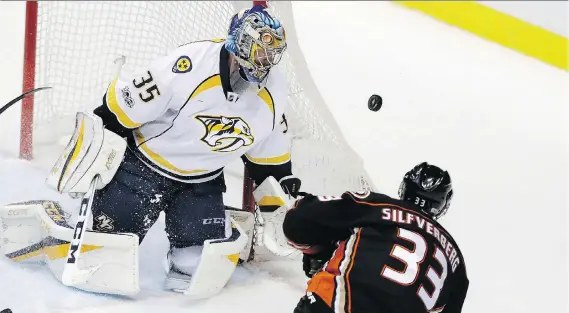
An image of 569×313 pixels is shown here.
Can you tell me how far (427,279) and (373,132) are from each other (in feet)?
7.18

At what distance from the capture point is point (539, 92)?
480 cm

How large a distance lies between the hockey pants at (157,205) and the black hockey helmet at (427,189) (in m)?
0.73

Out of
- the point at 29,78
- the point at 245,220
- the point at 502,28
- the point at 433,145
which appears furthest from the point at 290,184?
the point at 502,28

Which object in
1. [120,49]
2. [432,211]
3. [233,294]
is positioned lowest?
[233,294]

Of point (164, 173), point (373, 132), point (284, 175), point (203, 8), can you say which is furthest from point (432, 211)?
point (373, 132)

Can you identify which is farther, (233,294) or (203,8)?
(203,8)

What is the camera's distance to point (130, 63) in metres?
3.61

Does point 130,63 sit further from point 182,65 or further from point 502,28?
point 502,28

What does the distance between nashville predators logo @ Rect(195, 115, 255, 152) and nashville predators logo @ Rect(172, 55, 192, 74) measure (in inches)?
5.2

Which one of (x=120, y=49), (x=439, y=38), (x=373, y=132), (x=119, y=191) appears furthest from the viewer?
(x=439, y=38)

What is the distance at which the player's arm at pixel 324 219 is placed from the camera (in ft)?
6.66

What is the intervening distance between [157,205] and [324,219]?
70 cm

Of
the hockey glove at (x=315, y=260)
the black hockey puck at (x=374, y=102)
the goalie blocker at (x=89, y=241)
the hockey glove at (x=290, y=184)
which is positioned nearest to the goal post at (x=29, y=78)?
the goalie blocker at (x=89, y=241)

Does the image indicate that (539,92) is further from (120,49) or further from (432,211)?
(432,211)
